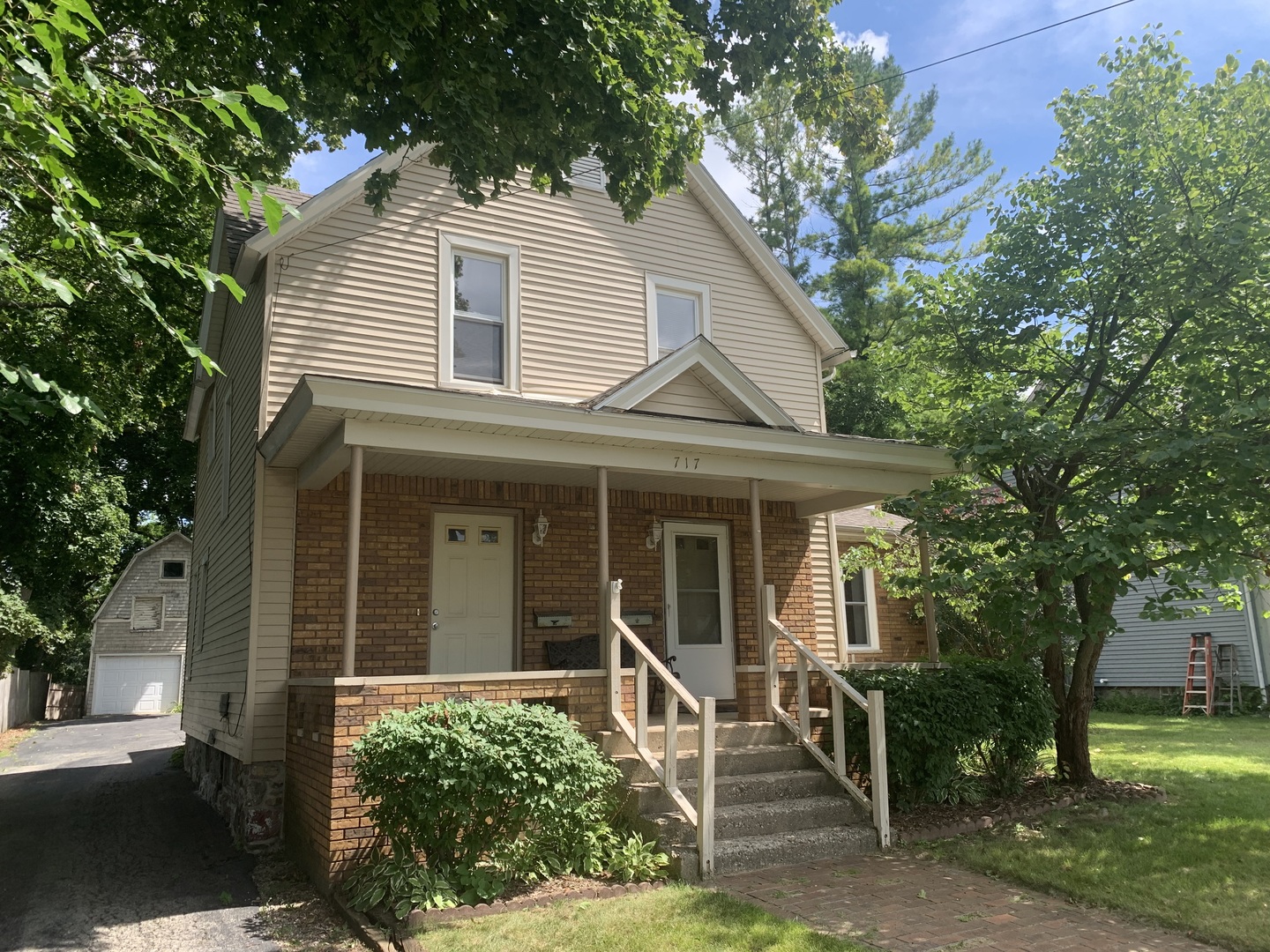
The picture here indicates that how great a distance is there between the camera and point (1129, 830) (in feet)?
25.0

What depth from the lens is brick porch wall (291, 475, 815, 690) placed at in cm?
873

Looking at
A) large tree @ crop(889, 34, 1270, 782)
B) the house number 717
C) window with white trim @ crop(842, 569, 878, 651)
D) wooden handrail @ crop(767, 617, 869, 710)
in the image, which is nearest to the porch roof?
the house number 717

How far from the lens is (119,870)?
7.95m

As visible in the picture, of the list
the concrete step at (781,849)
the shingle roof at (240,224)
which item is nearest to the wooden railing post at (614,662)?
the concrete step at (781,849)

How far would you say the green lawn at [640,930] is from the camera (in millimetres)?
5109

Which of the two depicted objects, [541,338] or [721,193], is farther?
[721,193]

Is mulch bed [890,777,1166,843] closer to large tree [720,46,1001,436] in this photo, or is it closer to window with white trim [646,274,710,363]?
window with white trim [646,274,710,363]

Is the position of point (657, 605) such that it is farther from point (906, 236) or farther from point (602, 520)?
point (906, 236)

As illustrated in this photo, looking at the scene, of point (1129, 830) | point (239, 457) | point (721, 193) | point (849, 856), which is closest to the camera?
point (849, 856)

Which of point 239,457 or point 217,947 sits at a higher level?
point 239,457

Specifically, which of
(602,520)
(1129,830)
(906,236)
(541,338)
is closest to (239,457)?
(541,338)

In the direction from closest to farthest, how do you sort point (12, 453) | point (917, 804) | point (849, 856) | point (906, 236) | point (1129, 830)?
point (849, 856) → point (1129, 830) → point (917, 804) → point (12, 453) → point (906, 236)

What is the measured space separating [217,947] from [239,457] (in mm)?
5847

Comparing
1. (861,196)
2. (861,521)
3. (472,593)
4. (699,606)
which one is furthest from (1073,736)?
(861,196)
